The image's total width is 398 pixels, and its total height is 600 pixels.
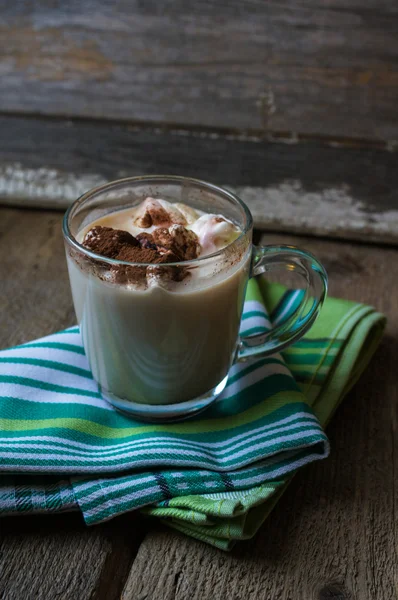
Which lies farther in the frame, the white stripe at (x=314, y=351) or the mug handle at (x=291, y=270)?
the white stripe at (x=314, y=351)

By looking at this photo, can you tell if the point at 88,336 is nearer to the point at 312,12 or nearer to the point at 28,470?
the point at 28,470

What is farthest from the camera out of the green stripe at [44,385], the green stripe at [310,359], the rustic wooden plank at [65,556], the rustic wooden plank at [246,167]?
the rustic wooden plank at [246,167]

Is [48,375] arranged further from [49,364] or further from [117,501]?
[117,501]

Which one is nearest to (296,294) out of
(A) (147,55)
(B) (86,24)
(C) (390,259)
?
(C) (390,259)

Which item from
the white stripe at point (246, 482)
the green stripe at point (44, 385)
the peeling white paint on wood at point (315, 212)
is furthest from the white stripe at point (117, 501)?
the peeling white paint on wood at point (315, 212)

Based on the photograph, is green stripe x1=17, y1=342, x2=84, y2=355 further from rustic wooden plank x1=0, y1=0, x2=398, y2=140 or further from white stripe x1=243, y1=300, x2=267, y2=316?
rustic wooden plank x1=0, y1=0, x2=398, y2=140

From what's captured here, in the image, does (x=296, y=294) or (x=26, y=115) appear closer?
(x=296, y=294)

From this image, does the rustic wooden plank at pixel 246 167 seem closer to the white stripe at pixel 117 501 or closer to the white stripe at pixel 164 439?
the white stripe at pixel 164 439
